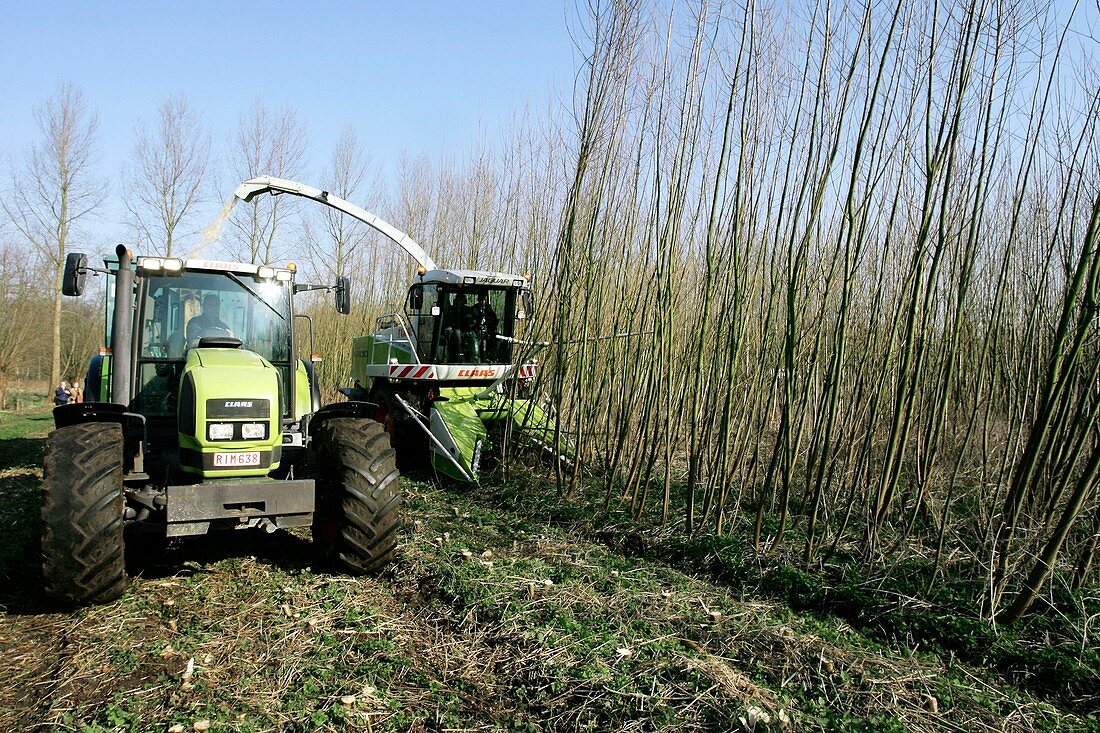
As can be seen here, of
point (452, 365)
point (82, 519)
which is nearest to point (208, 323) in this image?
point (82, 519)

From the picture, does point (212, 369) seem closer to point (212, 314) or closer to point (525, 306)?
point (212, 314)

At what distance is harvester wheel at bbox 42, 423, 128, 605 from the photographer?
3350 millimetres

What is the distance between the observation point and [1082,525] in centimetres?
424

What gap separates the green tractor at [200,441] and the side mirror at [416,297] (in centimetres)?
307

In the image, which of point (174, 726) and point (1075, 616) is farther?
point (1075, 616)

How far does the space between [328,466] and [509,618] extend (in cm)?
147

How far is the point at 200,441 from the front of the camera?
377 centimetres

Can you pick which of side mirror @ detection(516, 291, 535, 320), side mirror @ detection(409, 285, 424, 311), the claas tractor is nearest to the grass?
the claas tractor

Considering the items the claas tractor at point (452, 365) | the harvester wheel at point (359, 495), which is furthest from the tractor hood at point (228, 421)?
the claas tractor at point (452, 365)

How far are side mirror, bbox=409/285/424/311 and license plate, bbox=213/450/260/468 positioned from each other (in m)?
4.33

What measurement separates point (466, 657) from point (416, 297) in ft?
17.9

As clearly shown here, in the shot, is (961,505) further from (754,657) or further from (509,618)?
(509,618)

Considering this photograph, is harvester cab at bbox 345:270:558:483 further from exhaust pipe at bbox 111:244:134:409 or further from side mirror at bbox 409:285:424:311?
exhaust pipe at bbox 111:244:134:409

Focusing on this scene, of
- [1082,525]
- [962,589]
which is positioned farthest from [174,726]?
[1082,525]
